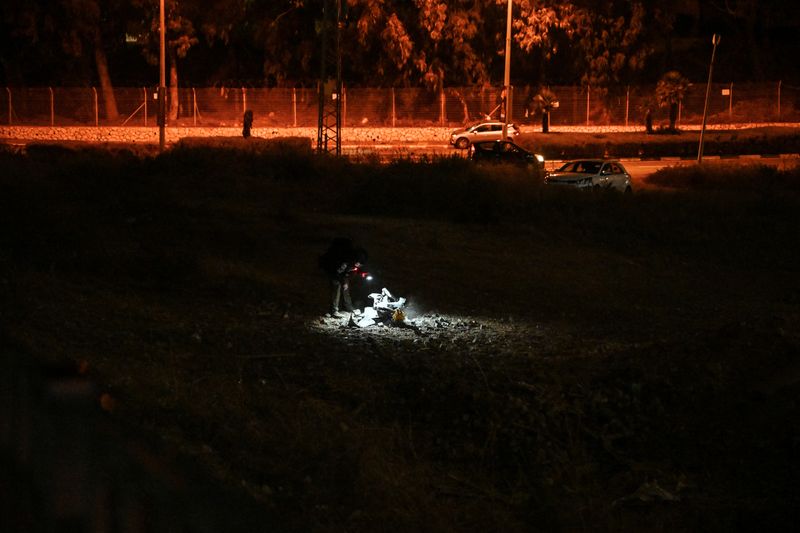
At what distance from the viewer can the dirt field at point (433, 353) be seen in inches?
320

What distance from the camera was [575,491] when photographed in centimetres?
824

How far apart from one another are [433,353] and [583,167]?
1938cm

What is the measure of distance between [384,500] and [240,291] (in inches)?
271

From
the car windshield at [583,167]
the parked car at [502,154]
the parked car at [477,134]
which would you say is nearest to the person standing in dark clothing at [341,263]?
the car windshield at [583,167]

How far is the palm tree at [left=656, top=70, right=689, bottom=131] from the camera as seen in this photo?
54469mm

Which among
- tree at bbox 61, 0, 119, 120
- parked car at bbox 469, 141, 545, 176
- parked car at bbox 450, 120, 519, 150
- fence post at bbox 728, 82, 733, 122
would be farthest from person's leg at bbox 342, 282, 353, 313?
fence post at bbox 728, 82, 733, 122

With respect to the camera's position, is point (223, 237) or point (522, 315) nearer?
point (522, 315)

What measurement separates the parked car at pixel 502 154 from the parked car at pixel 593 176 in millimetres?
1559

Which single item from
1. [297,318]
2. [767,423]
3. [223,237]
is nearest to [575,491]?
[767,423]

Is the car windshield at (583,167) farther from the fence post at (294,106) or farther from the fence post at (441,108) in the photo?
the fence post at (294,106)

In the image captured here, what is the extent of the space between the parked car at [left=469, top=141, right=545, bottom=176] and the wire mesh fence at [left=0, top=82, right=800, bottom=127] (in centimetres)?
2116

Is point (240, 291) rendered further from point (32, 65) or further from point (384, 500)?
point (32, 65)

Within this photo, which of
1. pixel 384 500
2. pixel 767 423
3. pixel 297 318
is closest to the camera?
pixel 384 500

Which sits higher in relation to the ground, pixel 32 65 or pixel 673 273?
pixel 32 65
